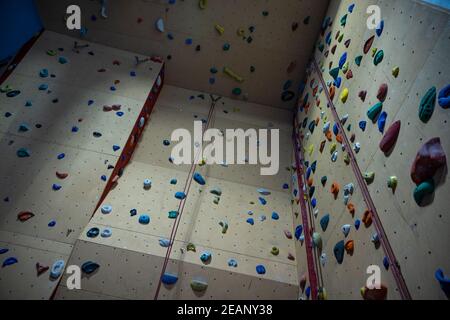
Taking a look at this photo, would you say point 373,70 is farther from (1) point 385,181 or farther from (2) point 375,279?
(2) point 375,279

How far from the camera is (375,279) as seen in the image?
1698 mm

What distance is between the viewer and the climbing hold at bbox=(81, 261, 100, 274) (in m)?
2.52

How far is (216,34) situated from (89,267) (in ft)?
11.0

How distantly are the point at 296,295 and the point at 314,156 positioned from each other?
1371mm

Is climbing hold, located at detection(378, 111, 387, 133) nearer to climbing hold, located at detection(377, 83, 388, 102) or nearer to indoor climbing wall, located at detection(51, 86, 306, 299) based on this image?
climbing hold, located at detection(377, 83, 388, 102)

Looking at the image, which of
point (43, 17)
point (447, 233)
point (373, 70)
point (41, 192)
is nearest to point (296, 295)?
point (447, 233)

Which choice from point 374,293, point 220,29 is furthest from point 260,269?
point 220,29

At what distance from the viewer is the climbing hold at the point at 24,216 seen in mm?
2654

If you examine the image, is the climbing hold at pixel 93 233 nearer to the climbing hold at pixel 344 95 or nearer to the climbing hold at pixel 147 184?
the climbing hold at pixel 147 184

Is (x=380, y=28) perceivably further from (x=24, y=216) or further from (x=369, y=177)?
(x=24, y=216)

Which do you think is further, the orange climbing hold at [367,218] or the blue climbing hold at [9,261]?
the blue climbing hold at [9,261]

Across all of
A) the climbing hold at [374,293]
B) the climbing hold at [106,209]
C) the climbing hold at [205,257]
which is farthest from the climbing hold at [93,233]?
the climbing hold at [374,293]

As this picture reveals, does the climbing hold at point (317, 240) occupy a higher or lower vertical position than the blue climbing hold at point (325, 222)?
lower

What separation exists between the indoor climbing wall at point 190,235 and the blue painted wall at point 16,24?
195 centimetres
